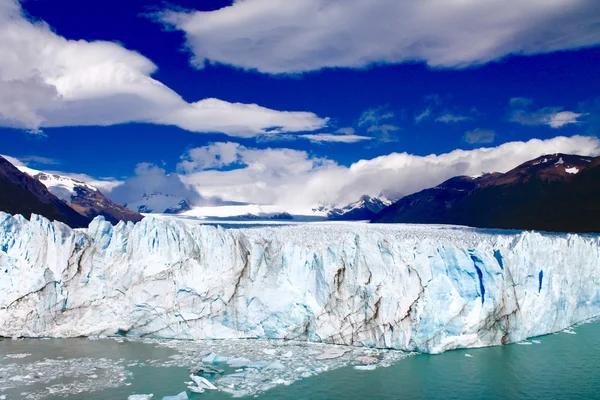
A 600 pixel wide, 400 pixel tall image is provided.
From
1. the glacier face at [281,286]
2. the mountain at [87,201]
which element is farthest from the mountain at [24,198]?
the glacier face at [281,286]

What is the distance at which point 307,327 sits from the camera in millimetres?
19562

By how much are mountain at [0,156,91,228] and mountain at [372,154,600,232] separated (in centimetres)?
6806

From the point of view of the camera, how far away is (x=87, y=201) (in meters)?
144

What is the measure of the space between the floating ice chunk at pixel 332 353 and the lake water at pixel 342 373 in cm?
34

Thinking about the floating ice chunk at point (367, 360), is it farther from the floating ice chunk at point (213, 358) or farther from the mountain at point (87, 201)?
the mountain at point (87, 201)

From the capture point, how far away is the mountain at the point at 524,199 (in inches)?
2808

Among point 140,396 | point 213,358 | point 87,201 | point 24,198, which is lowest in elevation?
point 140,396

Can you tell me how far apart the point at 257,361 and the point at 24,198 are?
251 ft

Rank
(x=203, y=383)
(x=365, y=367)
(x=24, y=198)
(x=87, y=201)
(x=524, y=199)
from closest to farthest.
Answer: (x=203, y=383), (x=365, y=367), (x=24, y=198), (x=524, y=199), (x=87, y=201)

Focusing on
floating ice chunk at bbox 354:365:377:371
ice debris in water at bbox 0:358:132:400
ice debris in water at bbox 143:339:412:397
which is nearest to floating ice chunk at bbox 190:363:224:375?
ice debris in water at bbox 143:339:412:397

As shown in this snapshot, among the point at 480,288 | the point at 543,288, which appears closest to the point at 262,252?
the point at 480,288

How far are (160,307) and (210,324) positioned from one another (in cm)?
223

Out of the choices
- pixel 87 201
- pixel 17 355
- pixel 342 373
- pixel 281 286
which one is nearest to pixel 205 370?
pixel 342 373

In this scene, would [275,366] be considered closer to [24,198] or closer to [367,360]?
[367,360]
